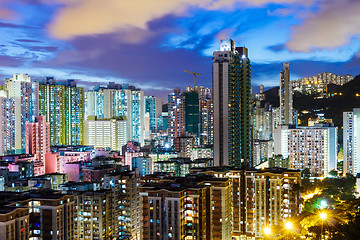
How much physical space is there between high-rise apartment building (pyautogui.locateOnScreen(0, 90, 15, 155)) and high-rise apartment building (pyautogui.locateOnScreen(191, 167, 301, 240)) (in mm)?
12113

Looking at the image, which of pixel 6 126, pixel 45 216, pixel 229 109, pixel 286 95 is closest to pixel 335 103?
pixel 286 95

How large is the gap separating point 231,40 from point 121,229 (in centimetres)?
876

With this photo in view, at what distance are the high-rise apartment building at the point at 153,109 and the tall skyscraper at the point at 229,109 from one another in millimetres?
20237

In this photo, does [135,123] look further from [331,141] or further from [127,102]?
[331,141]

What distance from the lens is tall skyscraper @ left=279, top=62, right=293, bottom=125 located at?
80.3 feet

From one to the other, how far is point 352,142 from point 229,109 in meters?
6.60

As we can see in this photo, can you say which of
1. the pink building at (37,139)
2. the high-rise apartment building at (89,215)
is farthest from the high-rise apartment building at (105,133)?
the high-rise apartment building at (89,215)

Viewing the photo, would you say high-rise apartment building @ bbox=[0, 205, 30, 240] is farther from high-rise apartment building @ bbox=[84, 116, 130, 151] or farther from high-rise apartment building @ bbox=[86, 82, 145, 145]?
high-rise apartment building @ bbox=[86, 82, 145, 145]

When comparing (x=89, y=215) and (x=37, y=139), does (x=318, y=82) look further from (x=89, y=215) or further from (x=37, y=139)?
(x=89, y=215)

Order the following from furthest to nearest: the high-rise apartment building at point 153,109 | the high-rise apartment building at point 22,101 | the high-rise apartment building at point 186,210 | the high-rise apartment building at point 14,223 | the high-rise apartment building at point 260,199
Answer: the high-rise apartment building at point 153,109
the high-rise apartment building at point 22,101
the high-rise apartment building at point 260,199
the high-rise apartment building at point 186,210
the high-rise apartment building at point 14,223

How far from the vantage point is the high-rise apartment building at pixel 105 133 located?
26000mm

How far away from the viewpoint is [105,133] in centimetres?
2609

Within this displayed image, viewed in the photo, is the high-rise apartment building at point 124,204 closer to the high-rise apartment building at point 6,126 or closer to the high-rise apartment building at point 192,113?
the high-rise apartment building at point 6,126

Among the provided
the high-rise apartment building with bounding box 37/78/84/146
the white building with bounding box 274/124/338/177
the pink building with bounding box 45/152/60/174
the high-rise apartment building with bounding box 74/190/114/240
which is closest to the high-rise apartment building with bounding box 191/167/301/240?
the high-rise apartment building with bounding box 74/190/114/240
